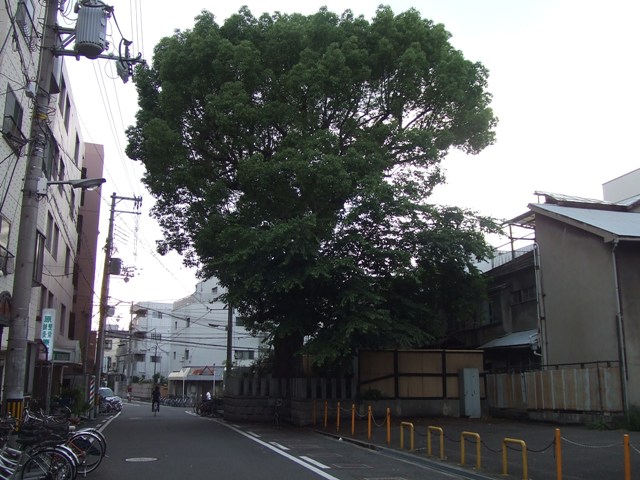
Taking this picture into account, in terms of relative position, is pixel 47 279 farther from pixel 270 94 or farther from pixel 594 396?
pixel 594 396

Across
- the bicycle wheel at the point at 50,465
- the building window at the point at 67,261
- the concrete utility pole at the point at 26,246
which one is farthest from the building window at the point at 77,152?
the bicycle wheel at the point at 50,465

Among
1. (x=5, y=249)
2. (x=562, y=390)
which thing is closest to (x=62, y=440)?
(x=5, y=249)

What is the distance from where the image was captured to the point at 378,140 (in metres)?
21.0

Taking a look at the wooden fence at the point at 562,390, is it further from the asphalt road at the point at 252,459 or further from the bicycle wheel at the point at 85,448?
the bicycle wheel at the point at 85,448

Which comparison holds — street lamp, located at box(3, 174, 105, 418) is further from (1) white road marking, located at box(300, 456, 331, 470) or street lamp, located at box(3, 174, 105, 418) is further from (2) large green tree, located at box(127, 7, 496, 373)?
(2) large green tree, located at box(127, 7, 496, 373)

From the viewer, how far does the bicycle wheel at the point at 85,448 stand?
34.2 feet

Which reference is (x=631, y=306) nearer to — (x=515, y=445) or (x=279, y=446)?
(x=515, y=445)

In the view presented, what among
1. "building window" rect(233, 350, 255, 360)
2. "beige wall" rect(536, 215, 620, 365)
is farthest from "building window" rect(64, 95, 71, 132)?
"building window" rect(233, 350, 255, 360)

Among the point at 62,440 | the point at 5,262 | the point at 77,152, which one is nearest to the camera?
the point at 62,440

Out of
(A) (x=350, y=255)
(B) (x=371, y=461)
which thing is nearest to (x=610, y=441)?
(B) (x=371, y=461)

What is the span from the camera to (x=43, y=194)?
32.6ft

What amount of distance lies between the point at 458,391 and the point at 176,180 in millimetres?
13870

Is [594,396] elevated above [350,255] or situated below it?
below

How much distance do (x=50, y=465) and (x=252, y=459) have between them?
503 centimetres
